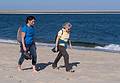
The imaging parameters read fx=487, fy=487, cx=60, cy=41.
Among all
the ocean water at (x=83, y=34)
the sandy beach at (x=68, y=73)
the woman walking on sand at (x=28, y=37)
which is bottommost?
the ocean water at (x=83, y=34)

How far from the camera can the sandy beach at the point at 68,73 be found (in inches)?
485

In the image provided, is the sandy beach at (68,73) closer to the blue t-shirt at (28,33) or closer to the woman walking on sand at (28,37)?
the woman walking on sand at (28,37)

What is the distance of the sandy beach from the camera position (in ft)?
40.4

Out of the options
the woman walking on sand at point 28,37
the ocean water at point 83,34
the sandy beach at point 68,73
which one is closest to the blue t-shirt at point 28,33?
the woman walking on sand at point 28,37

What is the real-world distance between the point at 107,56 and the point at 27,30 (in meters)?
5.39

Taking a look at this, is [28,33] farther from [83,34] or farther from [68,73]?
[83,34]

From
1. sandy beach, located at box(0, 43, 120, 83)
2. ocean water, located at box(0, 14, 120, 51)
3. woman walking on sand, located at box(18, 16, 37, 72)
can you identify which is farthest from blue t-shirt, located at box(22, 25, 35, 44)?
ocean water, located at box(0, 14, 120, 51)

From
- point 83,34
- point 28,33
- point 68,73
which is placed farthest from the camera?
point 83,34

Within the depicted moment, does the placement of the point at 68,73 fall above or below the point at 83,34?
above

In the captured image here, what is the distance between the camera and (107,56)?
17.7 m

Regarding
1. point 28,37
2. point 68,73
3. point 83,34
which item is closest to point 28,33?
point 28,37

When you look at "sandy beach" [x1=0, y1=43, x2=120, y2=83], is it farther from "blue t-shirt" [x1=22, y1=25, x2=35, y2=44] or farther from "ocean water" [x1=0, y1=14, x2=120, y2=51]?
"ocean water" [x1=0, y1=14, x2=120, y2=51]

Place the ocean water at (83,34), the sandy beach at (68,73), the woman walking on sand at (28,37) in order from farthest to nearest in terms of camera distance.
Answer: the ocean water at (83,34)
the woman walking on sand at (28,37)
the sandy beach at (68,73)

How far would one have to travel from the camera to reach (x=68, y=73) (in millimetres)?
13383
